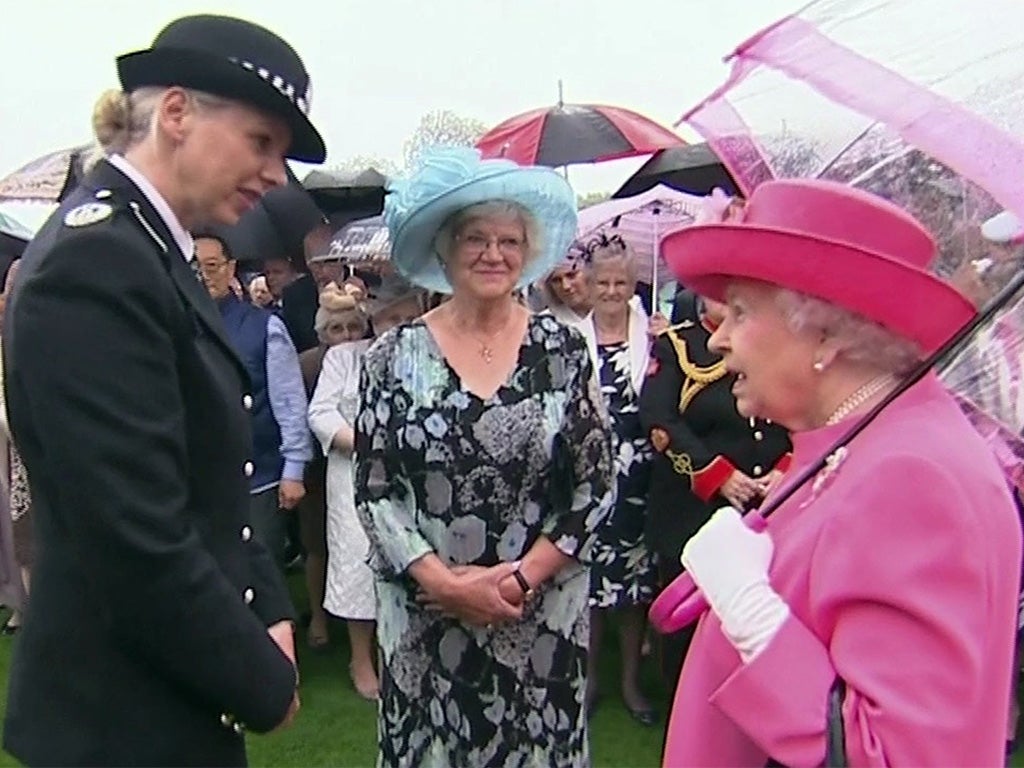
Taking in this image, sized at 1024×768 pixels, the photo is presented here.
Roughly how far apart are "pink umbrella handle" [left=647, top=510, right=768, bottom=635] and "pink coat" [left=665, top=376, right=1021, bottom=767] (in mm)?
128

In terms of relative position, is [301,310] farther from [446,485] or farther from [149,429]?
Result: [149,429]

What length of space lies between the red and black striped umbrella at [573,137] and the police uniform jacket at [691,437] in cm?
288

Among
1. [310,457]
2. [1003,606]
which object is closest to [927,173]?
[1003,606]

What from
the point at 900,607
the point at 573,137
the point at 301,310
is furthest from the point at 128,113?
the point at 573,137

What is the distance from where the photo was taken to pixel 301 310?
22.5 feet

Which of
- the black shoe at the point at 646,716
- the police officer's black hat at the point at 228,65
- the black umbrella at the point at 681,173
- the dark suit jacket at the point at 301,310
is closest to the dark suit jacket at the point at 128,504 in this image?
the police officer's black hat at the point at 228,65

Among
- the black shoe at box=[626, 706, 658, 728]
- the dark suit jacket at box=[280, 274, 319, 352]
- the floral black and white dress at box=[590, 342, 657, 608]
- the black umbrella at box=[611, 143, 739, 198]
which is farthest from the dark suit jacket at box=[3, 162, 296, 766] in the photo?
the black umbrella at box=[611, 143, 739, 198]

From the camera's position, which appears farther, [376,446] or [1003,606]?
[376,446]

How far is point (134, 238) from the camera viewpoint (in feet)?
6.15

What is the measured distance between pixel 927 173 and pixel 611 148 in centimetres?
584

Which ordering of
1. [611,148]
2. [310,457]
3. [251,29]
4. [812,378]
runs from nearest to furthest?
[812,378], [251,29], [310,457], [611,148]

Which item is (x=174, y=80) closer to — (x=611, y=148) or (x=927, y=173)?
(x=927, y=173)

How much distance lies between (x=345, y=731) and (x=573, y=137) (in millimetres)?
4127

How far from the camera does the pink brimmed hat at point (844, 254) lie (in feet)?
5.52
